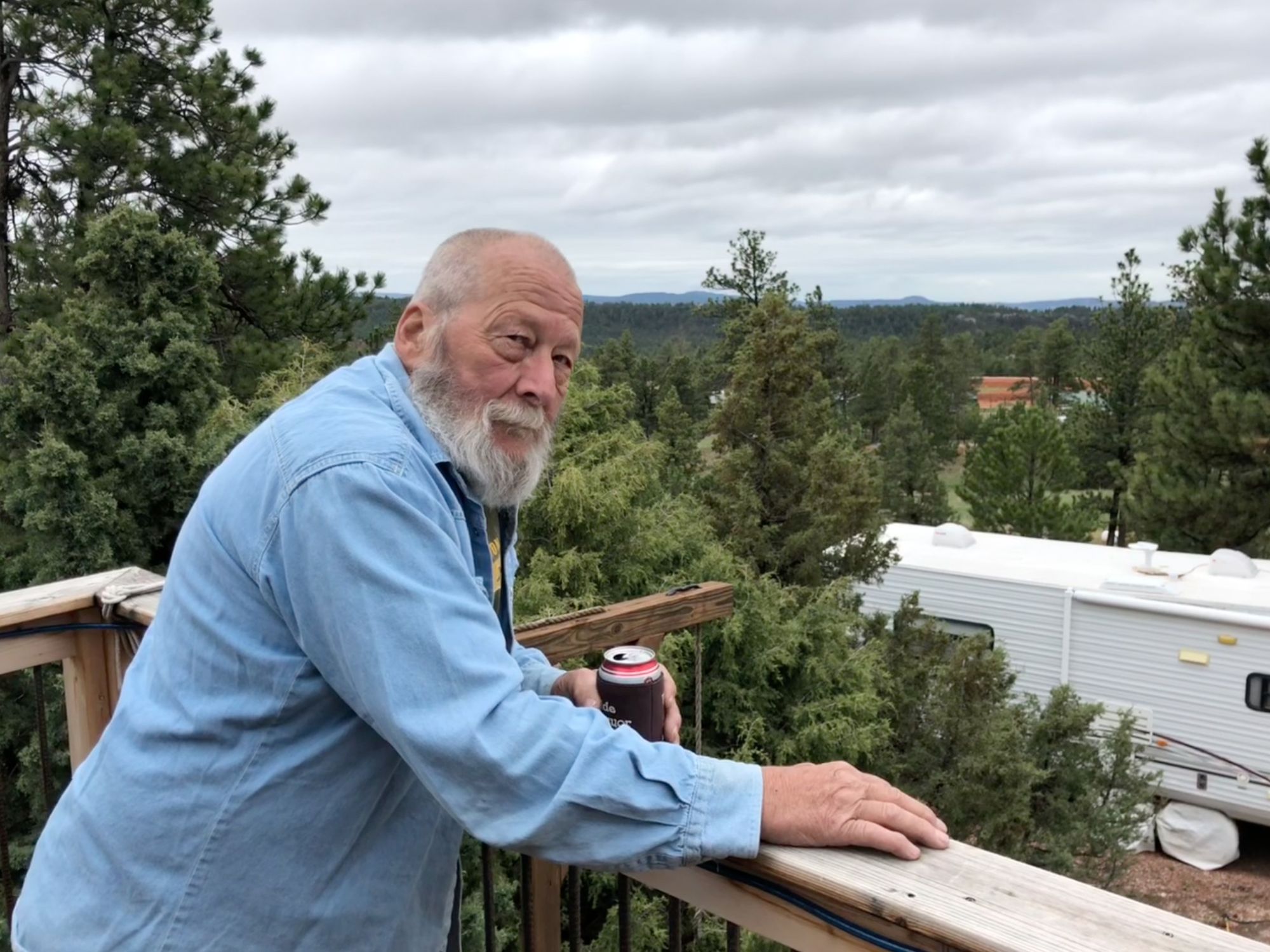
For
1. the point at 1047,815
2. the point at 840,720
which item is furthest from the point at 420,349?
the point at 1047,815

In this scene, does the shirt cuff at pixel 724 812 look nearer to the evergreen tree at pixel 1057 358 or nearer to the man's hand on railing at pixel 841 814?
the man's hand on railing at pixel 841 814

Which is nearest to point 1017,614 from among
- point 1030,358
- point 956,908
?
point 956,908

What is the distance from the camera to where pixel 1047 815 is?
9594 millimetres

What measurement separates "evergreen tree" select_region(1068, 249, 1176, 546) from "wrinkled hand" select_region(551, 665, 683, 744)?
936 inches

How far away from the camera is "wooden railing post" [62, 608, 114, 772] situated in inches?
82.4

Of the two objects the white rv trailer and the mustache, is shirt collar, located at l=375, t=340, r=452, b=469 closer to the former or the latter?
the mustache

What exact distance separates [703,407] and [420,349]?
128 ft

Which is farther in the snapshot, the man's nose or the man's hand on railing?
the man's nose

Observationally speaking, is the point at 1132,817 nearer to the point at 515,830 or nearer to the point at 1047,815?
the point at 1047,815

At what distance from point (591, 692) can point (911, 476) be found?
93.8ft

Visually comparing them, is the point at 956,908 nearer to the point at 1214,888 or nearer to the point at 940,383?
the point at 1214,888

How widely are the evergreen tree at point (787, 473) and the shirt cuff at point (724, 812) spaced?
1221 cm

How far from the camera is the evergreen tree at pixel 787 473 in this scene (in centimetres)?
1338

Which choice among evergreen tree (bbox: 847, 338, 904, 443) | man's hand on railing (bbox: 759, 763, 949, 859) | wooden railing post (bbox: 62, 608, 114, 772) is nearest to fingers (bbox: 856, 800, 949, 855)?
A: man's hand on railing (bbox: 759, 763, 949, 859)
